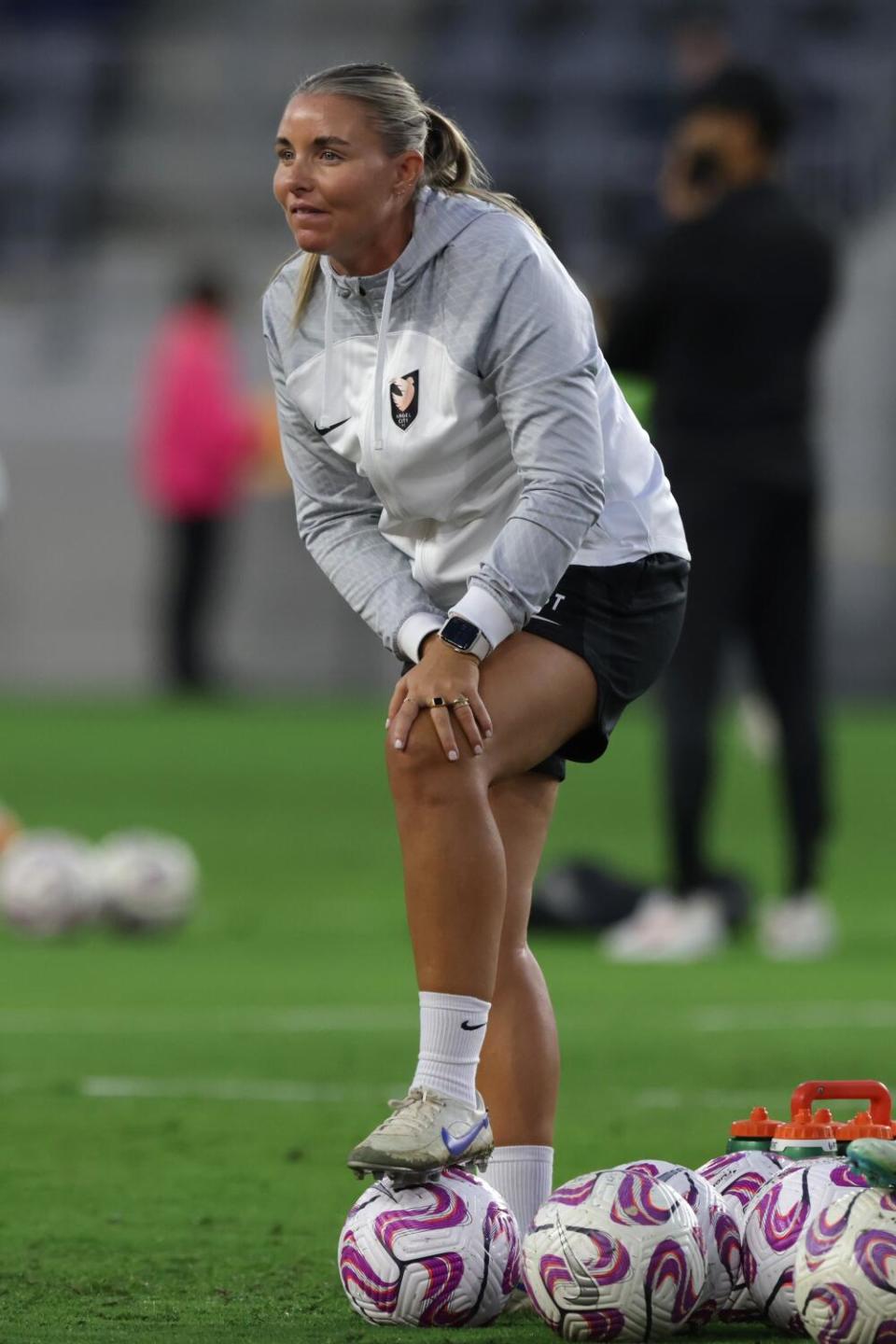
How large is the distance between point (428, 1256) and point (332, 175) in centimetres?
155

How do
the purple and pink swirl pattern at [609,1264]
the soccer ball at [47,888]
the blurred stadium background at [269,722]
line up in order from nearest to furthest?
1. the purple and pink swirl pattern at [609,1264]
2. the blurred stadium background at [269,722]
3. the soccer ball at [47,888]

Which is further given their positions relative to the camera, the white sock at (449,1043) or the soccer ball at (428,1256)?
the white sock at (449,1043)

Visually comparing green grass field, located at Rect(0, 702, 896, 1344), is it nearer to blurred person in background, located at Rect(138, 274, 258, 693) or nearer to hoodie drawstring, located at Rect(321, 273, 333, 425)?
hoodie drawstring, located at Rect(321, 273, 333, 425)

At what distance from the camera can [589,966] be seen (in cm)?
788

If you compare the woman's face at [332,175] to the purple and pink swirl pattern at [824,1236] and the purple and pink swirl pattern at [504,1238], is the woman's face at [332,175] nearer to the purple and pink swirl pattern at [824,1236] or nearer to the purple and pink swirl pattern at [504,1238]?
the purple and pink swirl pattern at [504,1238]

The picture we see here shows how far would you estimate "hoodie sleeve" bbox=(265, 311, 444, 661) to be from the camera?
150 inches

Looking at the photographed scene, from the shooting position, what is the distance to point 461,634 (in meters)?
3.55

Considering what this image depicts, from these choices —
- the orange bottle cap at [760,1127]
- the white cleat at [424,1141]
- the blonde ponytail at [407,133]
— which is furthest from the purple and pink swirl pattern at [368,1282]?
the blonde ponytail at [407,133]

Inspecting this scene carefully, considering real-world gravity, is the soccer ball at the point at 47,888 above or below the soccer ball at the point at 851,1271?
below

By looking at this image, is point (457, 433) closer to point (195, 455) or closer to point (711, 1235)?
point (711, 1235)

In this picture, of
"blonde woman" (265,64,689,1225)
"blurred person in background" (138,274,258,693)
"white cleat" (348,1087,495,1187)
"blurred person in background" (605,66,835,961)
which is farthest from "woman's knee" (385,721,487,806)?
"blurred person in background" (138,274,258,693)

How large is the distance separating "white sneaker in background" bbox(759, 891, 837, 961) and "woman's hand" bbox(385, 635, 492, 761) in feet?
15.4

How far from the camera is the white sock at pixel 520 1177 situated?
379cm

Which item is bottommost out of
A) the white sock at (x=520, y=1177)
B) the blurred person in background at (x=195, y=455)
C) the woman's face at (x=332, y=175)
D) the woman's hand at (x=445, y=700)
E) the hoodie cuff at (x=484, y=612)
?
the blurred person in background at (x=195, y=455)
